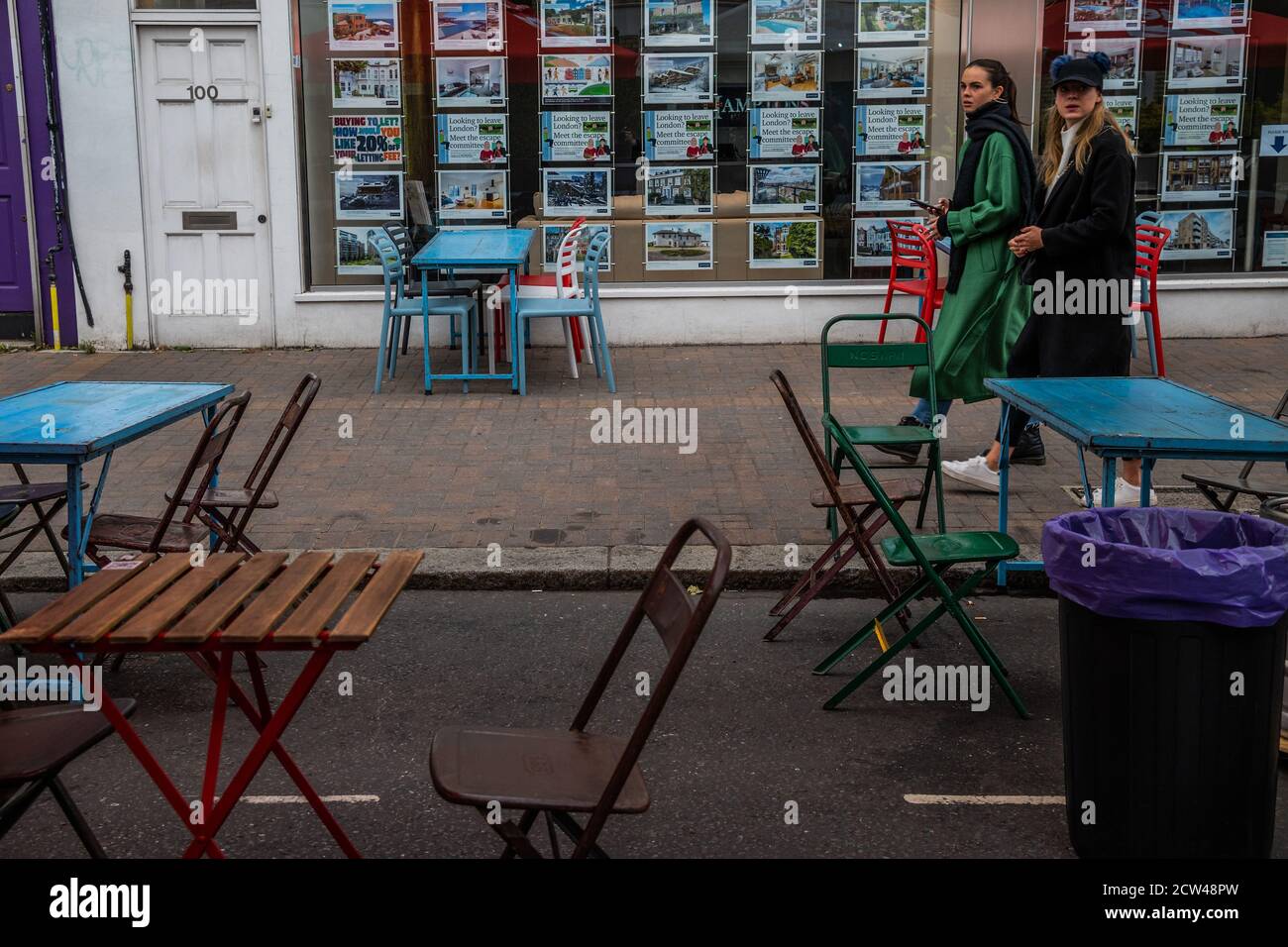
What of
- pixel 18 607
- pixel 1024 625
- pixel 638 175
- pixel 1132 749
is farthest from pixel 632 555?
pixel 638 175

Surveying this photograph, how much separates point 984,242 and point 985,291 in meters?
0.27

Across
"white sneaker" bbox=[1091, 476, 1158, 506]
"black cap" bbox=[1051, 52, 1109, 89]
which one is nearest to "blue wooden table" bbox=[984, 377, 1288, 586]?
"white sneaker" bbox=[1091, 476, 1158, 506]

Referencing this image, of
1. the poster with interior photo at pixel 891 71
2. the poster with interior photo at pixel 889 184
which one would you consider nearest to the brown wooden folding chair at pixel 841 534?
the poster with interior photo at pixel 889 184

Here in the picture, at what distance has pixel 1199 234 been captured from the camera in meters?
12.2

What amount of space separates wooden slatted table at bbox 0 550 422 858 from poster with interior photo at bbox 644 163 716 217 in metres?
8.72

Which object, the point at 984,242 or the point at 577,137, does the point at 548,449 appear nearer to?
the point at 984,242

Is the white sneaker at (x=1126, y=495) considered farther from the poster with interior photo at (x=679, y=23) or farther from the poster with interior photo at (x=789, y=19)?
the poster with interior photo at (x=679, y=23)

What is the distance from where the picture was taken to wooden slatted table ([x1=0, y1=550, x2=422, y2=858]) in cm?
313

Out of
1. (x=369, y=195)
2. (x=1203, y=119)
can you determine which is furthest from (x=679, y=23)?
(x=1203, y=119)

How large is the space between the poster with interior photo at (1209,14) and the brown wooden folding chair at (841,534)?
7483mm

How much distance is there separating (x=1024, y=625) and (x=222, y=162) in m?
8.31

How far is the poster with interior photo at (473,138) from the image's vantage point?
472 inches

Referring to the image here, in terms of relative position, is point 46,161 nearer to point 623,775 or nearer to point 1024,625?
point 1024,625

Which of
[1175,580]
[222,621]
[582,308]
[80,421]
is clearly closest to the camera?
[222,621]
